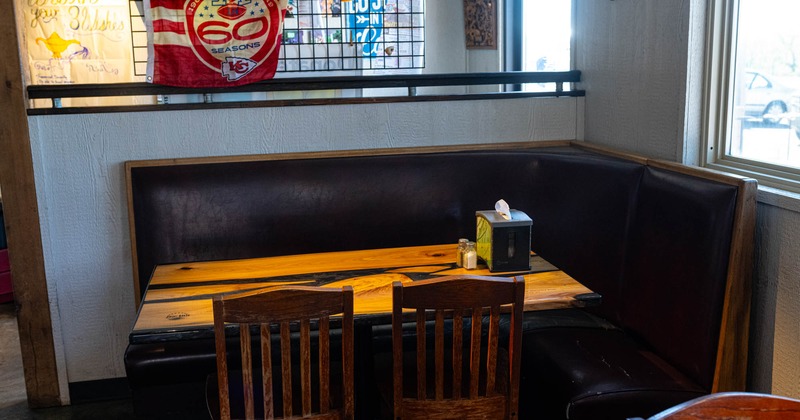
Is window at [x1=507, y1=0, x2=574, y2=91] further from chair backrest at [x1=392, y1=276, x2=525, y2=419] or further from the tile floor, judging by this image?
the tile floor

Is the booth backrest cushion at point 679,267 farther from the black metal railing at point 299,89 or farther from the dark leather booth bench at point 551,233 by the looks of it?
the black metal railing at point 299,89

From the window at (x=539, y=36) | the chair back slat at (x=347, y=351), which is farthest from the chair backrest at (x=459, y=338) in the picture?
the window at (x=539, y=36)

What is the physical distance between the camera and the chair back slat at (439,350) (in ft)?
6.33

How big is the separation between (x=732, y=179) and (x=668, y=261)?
38cm

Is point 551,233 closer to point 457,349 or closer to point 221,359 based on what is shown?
point 457,349

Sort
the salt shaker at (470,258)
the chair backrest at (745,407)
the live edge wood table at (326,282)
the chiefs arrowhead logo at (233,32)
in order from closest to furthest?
the chair backrest at (745,407)
the live edge wood table at (326,282)
the salt shaker at (470,258)
the chiefs arrowhead logo at (233,32)

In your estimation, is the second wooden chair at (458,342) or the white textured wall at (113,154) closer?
the second wooden chair at (458,342)

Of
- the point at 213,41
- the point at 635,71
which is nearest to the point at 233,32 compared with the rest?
the point at 213,41

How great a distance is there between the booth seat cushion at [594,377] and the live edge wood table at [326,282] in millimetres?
304

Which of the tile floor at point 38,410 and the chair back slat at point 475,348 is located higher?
the chair back slat at point 475,348

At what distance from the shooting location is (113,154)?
10.5ft

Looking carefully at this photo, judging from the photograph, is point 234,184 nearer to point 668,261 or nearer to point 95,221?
point 95,221

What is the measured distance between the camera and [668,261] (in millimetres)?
2547

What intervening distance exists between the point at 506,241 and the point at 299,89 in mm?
1355
